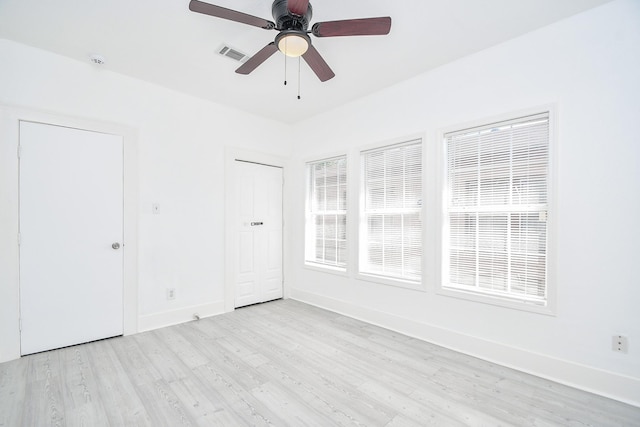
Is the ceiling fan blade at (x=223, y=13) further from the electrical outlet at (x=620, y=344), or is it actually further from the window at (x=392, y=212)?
the electrical outlet at (x=620, y=344)

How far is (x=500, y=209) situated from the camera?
8.49 ft

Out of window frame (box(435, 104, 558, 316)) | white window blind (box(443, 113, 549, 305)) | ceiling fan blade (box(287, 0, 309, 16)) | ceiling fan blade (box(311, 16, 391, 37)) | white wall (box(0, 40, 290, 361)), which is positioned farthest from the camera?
white wall (box(0, 40, 290, 361))

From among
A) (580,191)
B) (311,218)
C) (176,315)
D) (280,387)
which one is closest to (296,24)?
(580,191)

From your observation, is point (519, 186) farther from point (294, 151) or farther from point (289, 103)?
point (294, 151)

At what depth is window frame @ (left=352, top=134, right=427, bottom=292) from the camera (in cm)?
304

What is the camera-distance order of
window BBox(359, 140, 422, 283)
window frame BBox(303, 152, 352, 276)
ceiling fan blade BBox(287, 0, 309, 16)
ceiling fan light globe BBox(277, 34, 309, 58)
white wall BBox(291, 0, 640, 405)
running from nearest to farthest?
ceiling fan blade BBox(287, 0, 309, 16), ceiling fan light globe BBox(277, 34, 309, 58), white wall BBox(291, 0, 640, 405), window BBox(359, 140, 422, 283), window frame BBox(303, 152, 352, 276)

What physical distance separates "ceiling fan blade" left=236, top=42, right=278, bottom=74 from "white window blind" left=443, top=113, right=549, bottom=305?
6.26ft

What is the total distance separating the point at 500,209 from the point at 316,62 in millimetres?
2076

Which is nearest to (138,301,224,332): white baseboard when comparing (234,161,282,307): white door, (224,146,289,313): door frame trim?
(224,146,289,313): door frame trim

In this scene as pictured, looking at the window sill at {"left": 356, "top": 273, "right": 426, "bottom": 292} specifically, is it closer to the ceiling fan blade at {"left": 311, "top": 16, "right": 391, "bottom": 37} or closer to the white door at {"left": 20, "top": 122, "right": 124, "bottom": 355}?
the ceiling fan blade at {"left": 311, "top": 16, "right": 391, "bottom": 37}

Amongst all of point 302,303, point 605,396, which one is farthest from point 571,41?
point 302,303

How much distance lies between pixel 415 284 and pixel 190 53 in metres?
3.28

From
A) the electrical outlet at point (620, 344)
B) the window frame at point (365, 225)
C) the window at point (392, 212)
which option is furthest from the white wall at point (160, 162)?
the electrical outlet at point (620, 344)

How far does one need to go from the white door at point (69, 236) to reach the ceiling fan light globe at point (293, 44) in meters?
2.26
